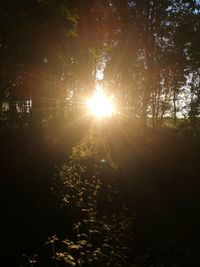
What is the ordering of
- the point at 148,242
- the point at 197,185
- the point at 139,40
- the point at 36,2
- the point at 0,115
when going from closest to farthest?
1. the point at 148,242
2. the point at 36,2
3. the point at 197,185
4. the point at 0,115
5. the point at 139,40

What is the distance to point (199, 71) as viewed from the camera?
135 ft

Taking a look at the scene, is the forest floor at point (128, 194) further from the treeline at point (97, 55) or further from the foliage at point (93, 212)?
the treeline at point (97, 55)

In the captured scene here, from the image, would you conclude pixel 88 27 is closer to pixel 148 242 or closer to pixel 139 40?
pixel 148 242

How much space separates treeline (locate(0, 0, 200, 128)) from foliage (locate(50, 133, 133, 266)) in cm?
454

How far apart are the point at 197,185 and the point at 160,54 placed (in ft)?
80.0

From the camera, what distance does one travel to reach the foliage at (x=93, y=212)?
7234 millimetres

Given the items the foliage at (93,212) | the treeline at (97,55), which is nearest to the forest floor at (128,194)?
the foliage at (93,212)

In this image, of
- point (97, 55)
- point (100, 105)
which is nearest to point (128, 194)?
point (97, 55)

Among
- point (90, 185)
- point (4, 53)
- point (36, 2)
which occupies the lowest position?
point (90, 185)

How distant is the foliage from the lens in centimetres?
723

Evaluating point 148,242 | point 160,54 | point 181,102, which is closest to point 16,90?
point 148,242

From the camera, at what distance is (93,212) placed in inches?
399

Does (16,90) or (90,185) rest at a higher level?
(16,90)

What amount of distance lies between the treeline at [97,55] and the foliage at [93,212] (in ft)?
14.9
